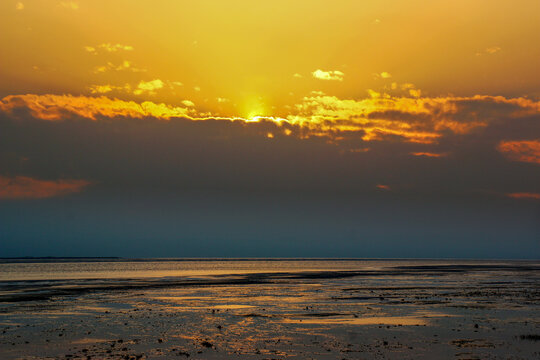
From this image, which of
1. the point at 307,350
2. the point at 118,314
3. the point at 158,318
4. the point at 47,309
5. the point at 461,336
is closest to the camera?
the point at 307,350

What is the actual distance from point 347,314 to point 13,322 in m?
27.0

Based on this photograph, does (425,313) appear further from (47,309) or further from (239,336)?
Result: (47,309)

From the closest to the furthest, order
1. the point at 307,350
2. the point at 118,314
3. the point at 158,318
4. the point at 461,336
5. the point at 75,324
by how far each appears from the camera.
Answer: the point at 307,350 < the point at 461,336 < the point at 75,324 < the point at 158,318 < the point at 118,314

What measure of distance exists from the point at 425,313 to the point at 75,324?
28.8m

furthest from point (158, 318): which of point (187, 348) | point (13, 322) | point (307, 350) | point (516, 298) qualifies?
point (516, 298)

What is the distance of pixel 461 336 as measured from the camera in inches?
1315

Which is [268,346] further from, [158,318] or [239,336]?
[158,318]

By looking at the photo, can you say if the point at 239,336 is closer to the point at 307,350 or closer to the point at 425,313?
the point at 307,350

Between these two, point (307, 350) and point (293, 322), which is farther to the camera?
point (293, 322)

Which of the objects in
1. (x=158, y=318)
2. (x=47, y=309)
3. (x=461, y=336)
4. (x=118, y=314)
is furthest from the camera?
(x=47, y=309)

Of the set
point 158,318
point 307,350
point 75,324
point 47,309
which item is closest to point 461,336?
point 307,350

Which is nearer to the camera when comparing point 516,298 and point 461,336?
point 461,336

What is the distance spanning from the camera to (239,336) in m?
33.7

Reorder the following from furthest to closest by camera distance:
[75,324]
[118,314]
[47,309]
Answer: [47,309] → [118,314] → [75,324]
